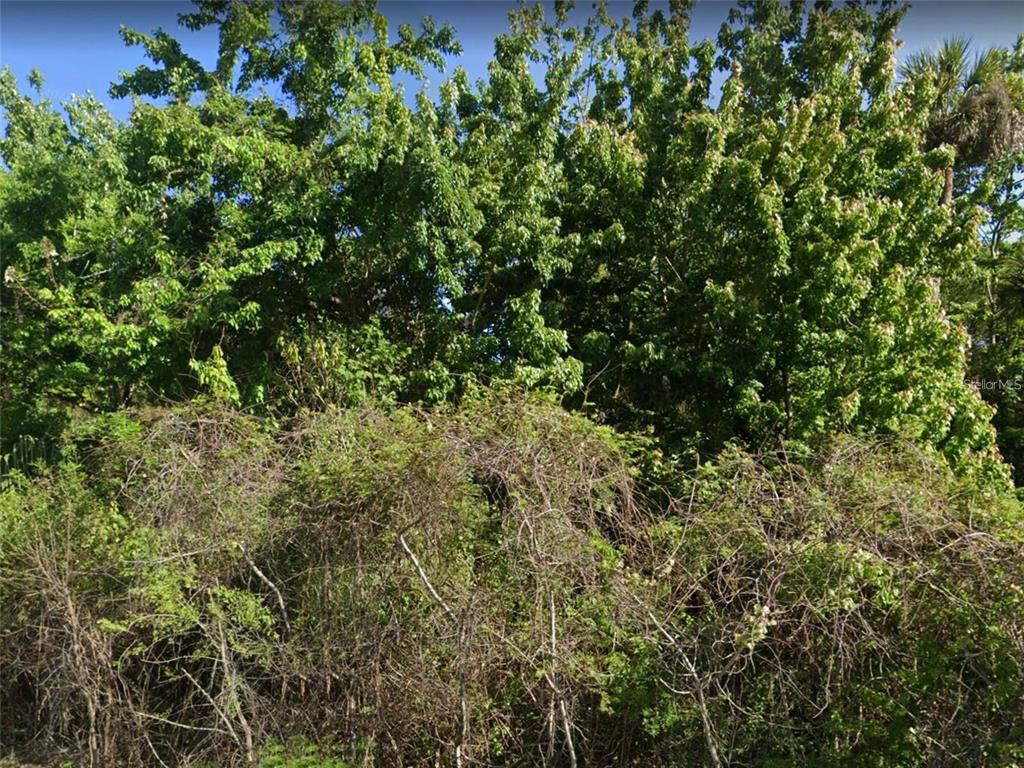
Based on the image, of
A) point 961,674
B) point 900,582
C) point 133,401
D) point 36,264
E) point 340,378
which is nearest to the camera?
point 961,674

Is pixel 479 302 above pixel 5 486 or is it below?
above

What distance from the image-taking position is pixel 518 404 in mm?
5625

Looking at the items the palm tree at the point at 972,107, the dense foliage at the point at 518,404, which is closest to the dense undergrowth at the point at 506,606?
the dense foliage at the point at 518,404

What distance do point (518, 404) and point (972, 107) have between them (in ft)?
33.0

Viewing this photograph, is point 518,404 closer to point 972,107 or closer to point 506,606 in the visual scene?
point 506,606

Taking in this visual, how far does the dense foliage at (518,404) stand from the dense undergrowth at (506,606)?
0.09 ft

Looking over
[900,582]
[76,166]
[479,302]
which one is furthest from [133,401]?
[900,582]

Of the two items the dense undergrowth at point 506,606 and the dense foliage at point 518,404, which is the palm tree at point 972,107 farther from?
the dense undergrowth at point 506,606

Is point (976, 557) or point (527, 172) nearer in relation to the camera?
point (976, 557)

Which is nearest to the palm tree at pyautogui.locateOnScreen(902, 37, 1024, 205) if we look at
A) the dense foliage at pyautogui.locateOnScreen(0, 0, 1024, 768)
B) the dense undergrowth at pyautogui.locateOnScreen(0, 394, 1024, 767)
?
the dense foliage at pyautogui.locateOnScreen(0, 0, 1024, 768)

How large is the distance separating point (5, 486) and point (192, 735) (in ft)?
10.9

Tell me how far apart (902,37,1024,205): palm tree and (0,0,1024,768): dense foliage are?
0.22 feet

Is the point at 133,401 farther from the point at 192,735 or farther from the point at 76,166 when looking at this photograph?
the point at 192,735

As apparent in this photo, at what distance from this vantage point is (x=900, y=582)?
13.7 feet
